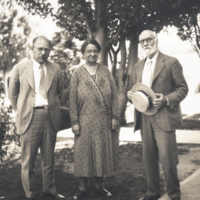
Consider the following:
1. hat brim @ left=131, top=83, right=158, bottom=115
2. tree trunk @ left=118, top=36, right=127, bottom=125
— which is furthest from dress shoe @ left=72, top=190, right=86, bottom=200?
tree trunk @ left=118, top=36, right=127, bottom=125

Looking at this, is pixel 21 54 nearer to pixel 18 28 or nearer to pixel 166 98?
pixel 18 28

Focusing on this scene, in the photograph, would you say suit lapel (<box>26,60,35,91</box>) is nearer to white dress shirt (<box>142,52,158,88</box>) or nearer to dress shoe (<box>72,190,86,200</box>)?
white dress shirt (<box>142,52,158,88</box>)

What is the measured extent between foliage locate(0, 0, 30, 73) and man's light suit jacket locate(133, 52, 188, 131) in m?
21.8

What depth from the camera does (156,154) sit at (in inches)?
152

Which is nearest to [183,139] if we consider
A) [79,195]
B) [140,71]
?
[79,195]

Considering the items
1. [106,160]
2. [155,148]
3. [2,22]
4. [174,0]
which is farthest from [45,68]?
[2,22]

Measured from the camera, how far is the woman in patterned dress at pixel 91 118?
4039 millimetres

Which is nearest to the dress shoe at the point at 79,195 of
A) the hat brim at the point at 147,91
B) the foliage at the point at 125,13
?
the hat brim at the point at 147,91

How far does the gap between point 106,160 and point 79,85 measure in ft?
3.39

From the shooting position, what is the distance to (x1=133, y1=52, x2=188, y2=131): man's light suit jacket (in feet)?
11.8

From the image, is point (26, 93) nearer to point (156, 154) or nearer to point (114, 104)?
point (114, 104)

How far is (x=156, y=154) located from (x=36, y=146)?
1.52 meters

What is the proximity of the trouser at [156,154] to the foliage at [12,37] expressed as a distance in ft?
71.4

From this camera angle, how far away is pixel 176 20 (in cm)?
642
